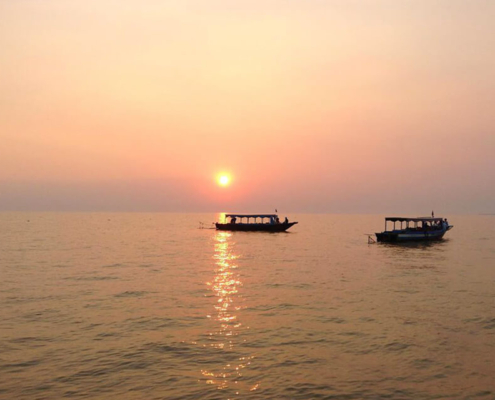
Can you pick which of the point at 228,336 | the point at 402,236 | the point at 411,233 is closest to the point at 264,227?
the point at 402,236

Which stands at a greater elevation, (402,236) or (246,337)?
(402,236)

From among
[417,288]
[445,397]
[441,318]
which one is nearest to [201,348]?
[445,397]

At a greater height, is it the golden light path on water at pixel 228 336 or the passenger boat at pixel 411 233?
the passenger boat at pixel 411 233

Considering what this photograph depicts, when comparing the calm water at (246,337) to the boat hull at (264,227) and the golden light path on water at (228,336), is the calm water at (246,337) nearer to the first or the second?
the golden light path on water at (228,336)

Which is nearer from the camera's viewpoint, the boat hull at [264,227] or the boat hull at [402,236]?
the boat hull at [402,236]

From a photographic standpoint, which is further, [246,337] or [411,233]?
Result: [411,233]

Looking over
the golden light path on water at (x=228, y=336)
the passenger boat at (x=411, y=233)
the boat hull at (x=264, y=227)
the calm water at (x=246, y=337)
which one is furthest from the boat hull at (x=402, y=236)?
the golden light path on water at (x=228, y=336)

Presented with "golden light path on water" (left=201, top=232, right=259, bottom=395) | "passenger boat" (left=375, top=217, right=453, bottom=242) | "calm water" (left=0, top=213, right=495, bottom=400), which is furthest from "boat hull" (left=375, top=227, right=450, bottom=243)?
"golden light path on water" (left=201, top=232, right=259, bottom=395)

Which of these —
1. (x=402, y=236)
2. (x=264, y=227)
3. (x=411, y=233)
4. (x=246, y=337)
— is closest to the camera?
(x=246, y=337)

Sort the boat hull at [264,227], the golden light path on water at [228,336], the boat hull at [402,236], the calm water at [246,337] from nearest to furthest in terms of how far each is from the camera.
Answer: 1. the calm water at [246,337]
2. the golden light path on water at [228,336]
3. the boat hull at [402,236]
4. the boat hull at [264,227]

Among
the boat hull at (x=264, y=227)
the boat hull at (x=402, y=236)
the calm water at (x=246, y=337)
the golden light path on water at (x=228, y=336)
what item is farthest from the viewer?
the boat hull at (x=264, y=227)

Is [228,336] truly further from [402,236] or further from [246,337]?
[402,236]

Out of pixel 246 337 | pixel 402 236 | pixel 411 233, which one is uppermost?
pixel 411 233

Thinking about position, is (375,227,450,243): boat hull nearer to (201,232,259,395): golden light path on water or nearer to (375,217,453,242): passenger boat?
(375,217,453,242): passenger boat
